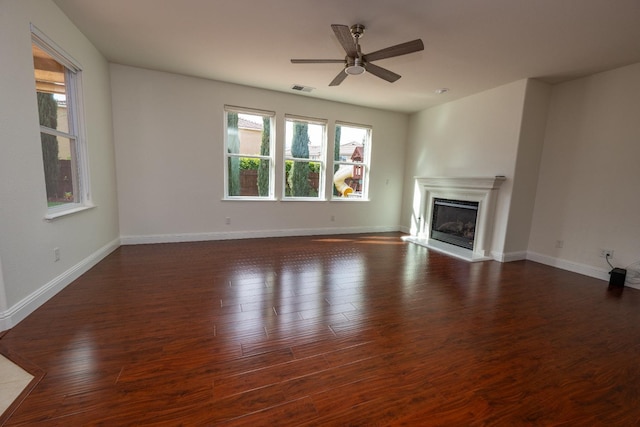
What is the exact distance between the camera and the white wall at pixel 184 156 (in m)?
4.07

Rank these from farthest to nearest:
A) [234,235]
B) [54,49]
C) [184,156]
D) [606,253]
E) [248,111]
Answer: [234,235] → [248,111] → [184,156] → [606,253] → [54,49]

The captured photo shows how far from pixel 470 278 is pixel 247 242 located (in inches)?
134

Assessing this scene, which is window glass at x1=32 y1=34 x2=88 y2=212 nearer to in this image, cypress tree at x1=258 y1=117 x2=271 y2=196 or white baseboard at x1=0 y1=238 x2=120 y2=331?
white baseboard at x1=0 y1=238 x2=120 y2=331

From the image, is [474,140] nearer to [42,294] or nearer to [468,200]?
[468,200]

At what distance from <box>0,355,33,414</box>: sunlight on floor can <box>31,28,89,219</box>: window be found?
1285 mm

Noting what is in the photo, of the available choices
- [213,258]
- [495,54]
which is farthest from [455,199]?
[213,258]

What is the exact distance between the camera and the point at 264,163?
5012mm

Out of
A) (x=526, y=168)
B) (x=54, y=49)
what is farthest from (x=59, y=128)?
(x=526, y=168)

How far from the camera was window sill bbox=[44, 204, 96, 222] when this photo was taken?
2.37m

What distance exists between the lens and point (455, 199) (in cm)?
479

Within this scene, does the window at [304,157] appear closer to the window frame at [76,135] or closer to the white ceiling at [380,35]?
the white ceiling at [380,35]

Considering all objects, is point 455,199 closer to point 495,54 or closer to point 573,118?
point 573,118

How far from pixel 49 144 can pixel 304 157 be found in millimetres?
3606

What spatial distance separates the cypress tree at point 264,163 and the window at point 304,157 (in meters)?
0.34
